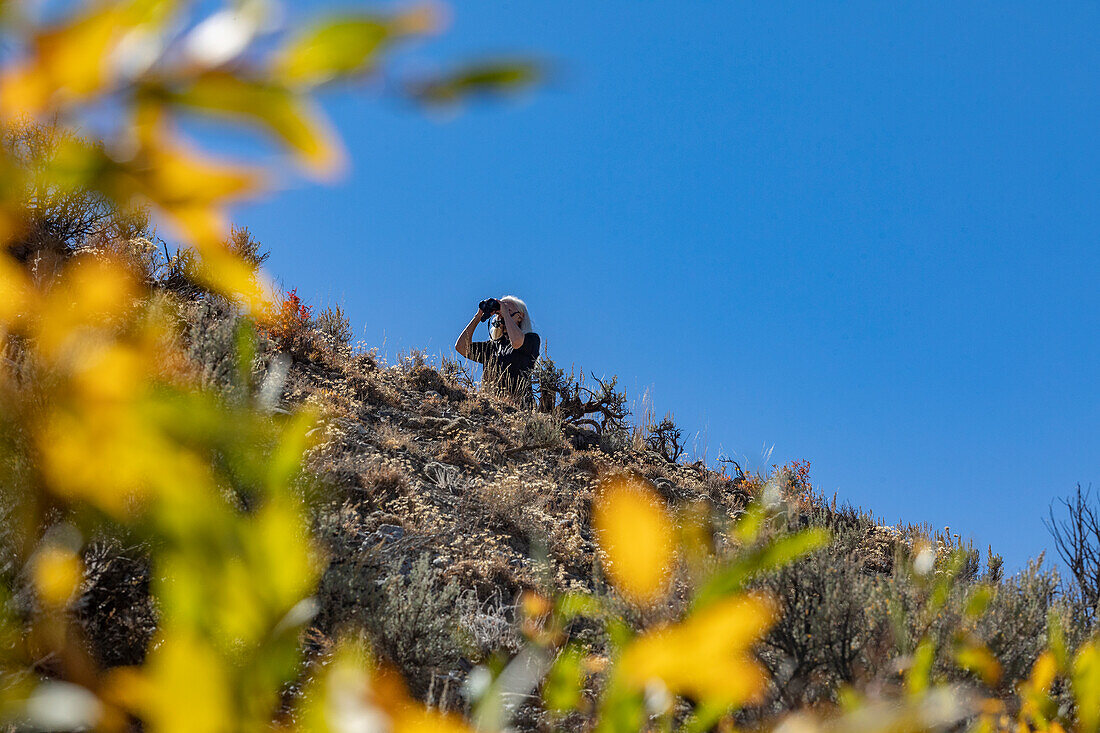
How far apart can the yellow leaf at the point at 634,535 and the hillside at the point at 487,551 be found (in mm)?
111

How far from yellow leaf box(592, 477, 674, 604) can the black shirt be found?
2463 millimetres

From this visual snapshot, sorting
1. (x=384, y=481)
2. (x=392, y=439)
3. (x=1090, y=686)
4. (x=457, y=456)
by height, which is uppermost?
(x=457, y=456)

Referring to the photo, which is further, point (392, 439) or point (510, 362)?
point (510, 362)

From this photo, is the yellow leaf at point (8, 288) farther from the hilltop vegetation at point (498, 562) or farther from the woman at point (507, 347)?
the woman at point (507, 347)

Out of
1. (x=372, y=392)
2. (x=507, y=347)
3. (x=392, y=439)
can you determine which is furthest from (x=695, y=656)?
(x=507, y=347)

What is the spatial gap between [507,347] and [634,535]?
28.9ft

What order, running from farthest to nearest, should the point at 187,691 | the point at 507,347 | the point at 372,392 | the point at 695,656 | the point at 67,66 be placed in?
the point at 507,347
the point at 372,392
the point at 695,656
the point at 187,691
the point at 67,66

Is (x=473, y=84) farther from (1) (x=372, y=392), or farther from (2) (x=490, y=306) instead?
(2) (x=490, y=306)

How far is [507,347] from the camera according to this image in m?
9.34

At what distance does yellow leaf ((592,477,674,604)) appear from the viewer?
1.77 ft

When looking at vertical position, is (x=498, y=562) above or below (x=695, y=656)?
above

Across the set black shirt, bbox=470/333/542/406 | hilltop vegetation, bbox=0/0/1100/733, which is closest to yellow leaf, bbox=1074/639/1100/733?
hilltop vegetation, bbox=0/0/1100/733

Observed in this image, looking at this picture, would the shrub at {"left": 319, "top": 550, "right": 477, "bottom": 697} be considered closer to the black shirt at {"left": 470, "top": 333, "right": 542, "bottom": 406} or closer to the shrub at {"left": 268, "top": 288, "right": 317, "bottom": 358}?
the shrub at {"left": 268, "top": 288, "right": 317, "bottom": 358}

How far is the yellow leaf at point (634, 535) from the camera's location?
0.54 metres
